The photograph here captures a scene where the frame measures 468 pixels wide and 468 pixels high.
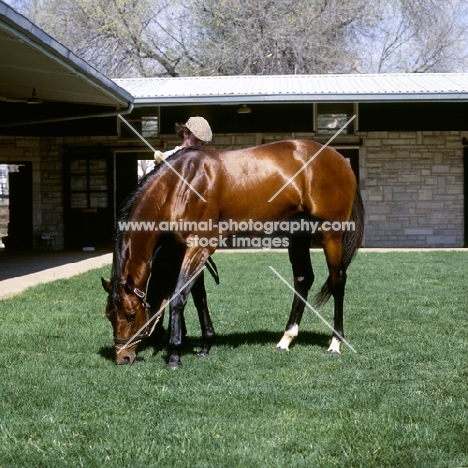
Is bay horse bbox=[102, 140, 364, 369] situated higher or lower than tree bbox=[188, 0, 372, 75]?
lower

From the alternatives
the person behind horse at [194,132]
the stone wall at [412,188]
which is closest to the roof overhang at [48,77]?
the person behind horse at [194,132]

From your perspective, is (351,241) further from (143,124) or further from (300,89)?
(143,124)

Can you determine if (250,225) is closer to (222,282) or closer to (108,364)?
(108,364)

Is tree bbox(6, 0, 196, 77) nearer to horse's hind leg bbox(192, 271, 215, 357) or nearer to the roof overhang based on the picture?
the roof overhang

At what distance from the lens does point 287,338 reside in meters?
4.96

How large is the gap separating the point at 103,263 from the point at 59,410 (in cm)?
852

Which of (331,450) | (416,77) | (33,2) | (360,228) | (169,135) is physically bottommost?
(331,450)

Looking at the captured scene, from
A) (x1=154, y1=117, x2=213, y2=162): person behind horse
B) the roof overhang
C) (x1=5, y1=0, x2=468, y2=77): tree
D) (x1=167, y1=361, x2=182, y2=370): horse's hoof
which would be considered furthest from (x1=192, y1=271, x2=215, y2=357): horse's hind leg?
(x1=5, y1=0, x2=468, y2=77): tree

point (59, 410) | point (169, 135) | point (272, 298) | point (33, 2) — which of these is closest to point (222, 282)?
point (272, 298)

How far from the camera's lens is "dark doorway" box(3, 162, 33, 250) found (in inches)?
637

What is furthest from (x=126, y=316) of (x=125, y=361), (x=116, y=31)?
(x=116, y=31)

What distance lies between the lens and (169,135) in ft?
50.9

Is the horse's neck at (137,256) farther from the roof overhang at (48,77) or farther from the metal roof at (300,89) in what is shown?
the metal roof at (300,89)

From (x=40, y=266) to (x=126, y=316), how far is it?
7544 millimetres
